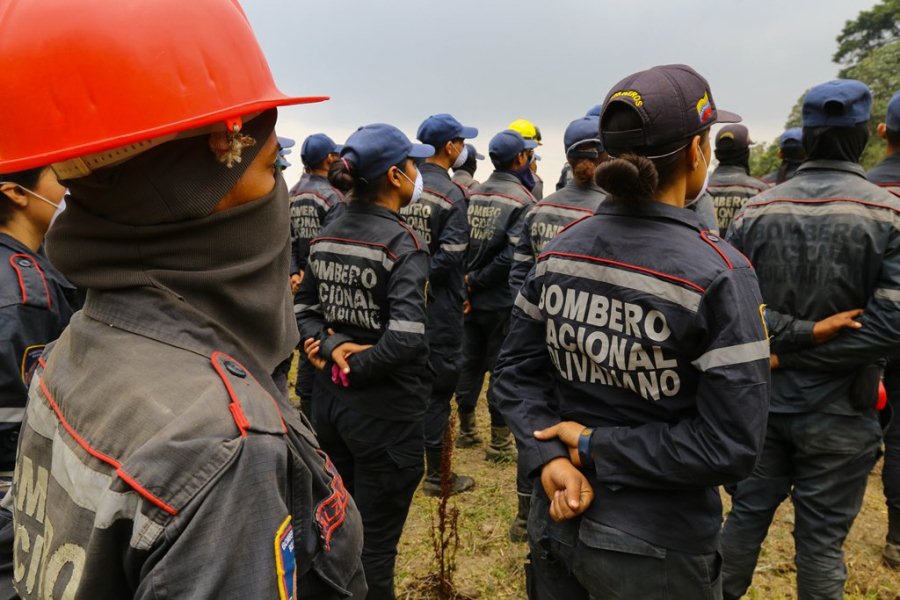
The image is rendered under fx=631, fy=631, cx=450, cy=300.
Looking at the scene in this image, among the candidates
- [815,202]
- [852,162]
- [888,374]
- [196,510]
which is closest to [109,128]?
[196,510]

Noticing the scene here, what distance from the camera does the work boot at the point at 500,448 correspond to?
17.8ft

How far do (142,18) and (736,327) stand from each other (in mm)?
1544

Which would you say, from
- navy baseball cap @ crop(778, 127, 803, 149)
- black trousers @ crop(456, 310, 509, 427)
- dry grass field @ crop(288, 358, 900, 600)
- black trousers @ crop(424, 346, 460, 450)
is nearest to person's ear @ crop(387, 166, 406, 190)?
black trousers @ crop(424, 346, 460, 450)

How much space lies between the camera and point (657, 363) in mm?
1819

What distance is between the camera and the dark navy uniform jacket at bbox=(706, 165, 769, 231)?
6074 millimetres

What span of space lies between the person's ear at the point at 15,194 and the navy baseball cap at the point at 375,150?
1358 mm

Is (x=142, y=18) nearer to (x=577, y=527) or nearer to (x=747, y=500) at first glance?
(x=577, y=527)

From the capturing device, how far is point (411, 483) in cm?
312

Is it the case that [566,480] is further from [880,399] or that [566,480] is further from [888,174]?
[888,174]

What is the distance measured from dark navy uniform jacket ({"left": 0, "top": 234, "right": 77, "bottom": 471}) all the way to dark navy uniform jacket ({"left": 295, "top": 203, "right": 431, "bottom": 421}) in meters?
1.24

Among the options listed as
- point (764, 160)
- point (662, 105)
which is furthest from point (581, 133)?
point (764, 160)

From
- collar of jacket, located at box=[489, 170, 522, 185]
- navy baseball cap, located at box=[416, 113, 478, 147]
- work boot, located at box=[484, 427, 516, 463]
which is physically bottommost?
work boot, located at box=[484, 427, 516, 463]

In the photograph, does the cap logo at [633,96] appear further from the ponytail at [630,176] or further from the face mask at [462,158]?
the face mask at [462,158]

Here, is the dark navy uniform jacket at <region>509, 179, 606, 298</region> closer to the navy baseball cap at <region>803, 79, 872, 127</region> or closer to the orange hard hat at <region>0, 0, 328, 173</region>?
the navy baseball cap at <region>803, 79, 872, 127</region>
